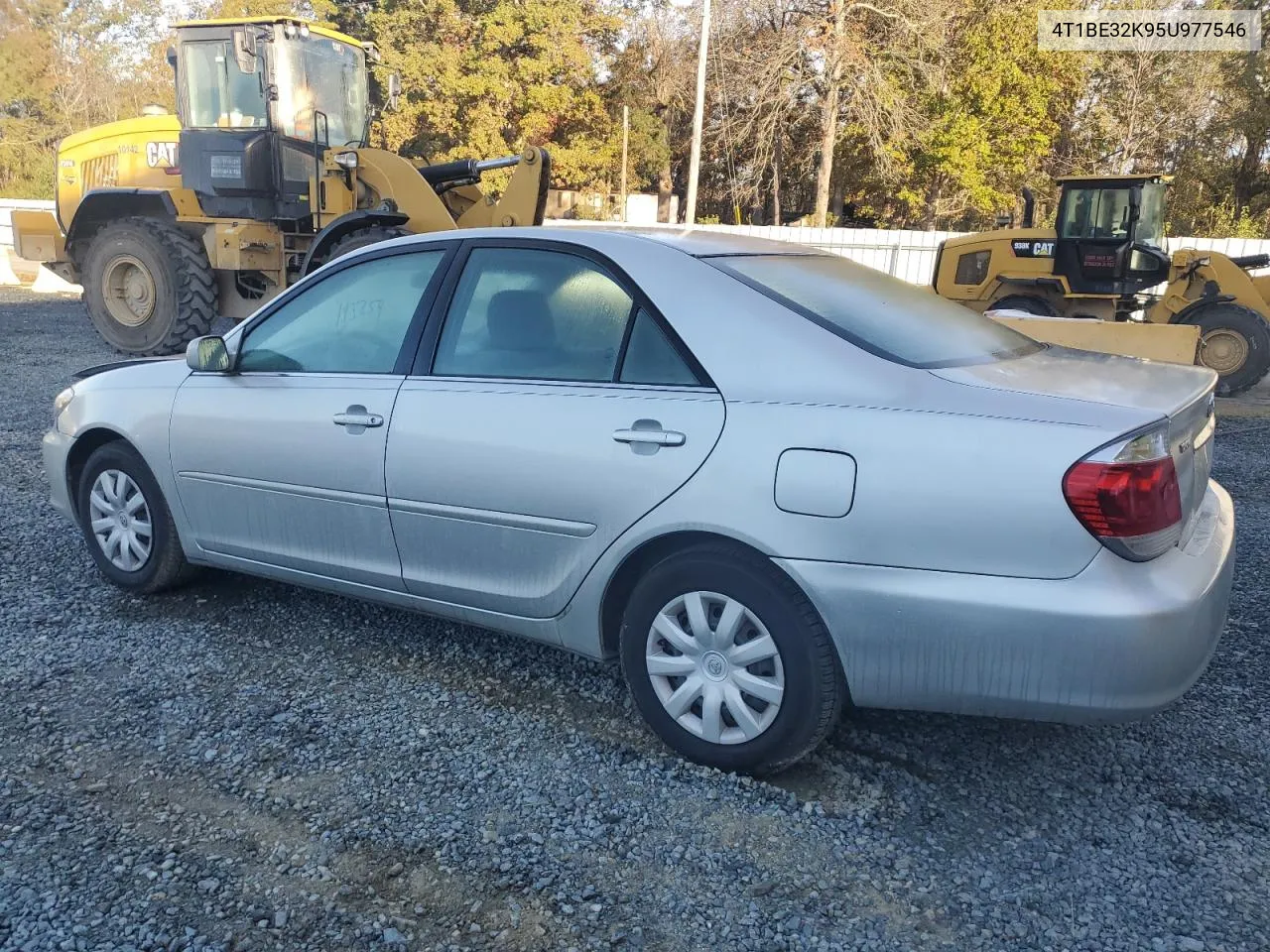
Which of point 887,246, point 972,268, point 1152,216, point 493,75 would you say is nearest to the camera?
point 1152,216

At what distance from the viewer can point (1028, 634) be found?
2486 mm

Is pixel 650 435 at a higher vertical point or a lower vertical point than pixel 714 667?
higher

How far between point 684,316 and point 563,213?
29.4m

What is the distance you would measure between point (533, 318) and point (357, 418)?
714 mm

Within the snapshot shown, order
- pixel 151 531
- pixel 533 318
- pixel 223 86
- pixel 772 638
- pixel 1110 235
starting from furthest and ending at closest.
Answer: pixel 1110 235 → pixel 223 86 → pixel 151 531 → pixel 533 318 → pixel 772 638

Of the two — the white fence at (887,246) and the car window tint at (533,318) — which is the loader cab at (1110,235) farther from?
the car window tint at (533,318)

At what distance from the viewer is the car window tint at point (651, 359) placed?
9.77 ft

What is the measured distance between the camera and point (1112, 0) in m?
27.6

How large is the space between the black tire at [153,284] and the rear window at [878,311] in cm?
884

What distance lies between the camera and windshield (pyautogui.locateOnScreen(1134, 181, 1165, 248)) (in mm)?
12023

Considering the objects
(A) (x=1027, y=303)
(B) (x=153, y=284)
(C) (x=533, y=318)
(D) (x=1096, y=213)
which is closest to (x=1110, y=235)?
(D) (x=1096, y=213)

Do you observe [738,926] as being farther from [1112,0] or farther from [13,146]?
[13,146]

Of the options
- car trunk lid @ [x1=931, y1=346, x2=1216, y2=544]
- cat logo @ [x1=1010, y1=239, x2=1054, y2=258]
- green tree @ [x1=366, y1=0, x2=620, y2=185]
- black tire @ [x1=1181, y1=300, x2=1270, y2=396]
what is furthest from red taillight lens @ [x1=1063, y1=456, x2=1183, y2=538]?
green tree @ [x1=366, y1=0, x2=620, y2=185]

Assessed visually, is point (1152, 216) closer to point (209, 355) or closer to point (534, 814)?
point (209, 355)
